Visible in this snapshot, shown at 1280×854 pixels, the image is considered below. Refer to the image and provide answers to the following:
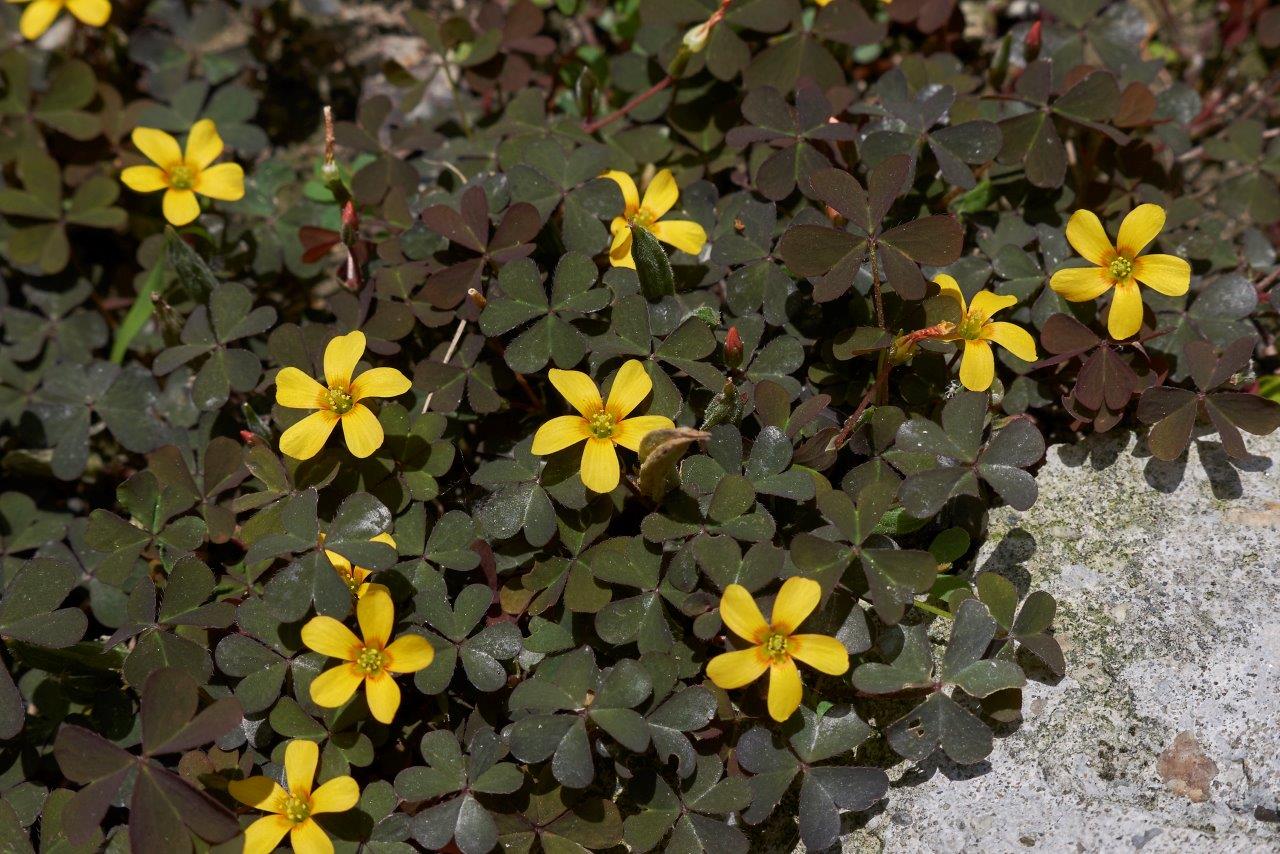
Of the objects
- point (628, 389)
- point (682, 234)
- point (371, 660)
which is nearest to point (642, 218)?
point (682, 234)

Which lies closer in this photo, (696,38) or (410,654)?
(410,654)

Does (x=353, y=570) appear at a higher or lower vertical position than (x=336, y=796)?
higher

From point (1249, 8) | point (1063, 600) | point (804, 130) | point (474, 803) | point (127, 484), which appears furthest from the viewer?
point (1249, 8)

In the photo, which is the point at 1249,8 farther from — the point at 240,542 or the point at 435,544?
the point at 240,542

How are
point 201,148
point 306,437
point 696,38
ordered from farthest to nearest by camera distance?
point 201,148
point 696,38
point 306,437

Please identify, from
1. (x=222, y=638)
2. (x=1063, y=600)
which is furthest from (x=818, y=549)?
(x=222, y=638)

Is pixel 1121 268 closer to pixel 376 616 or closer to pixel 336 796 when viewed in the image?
pixel 376 616
